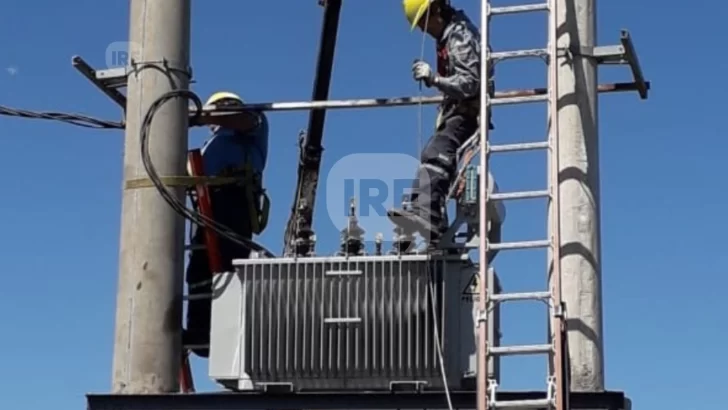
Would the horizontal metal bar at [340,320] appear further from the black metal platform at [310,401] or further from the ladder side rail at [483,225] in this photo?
the ladder side rail at [483,225]

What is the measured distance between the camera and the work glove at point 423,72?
9.88 metres

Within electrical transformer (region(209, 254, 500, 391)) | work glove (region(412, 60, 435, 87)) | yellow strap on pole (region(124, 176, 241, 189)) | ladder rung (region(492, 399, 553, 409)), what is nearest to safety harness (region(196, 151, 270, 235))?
yellow strap on pole (region(124, 176, 241, 189))

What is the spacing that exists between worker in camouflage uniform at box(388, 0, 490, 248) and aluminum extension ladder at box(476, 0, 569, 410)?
0.49 m

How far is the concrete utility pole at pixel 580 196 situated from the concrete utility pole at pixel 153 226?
2800 mm

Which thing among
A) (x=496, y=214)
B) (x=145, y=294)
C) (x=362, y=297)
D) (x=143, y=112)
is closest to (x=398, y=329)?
(x=362, y=297)

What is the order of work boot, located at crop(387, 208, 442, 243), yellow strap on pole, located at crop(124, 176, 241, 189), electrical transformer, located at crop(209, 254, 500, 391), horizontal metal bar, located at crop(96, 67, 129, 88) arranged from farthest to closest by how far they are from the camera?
horizontal metal bar, located at crop(96, 67, 129, 88)
yellow strap on pole, located at crop(124, 176, 241, 189)
work boot, located at crop(387, 208, 442, 243)
electrical transformer, located at crop(209, 254, 500, 391)

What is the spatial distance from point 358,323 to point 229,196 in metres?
2.35

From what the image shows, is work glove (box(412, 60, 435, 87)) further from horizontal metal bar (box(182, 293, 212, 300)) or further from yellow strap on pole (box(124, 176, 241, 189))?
horizontal metal bar (box(182, 293, 212, 300))

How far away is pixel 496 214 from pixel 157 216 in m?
2.48


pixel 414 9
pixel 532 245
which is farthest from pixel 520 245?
pixel 414 9

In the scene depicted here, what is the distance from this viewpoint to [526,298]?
29.8 feet

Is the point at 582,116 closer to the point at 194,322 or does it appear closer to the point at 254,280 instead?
the point at 254,280

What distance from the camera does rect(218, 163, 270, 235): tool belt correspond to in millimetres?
11727

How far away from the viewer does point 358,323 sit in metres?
9.82
